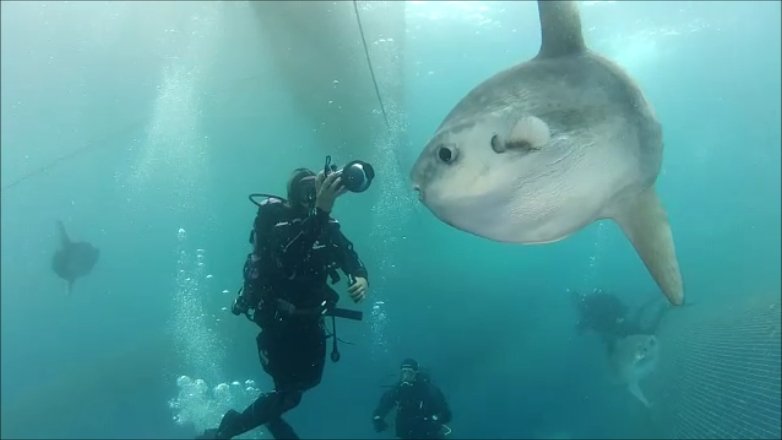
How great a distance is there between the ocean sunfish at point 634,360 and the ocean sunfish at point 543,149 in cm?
1634

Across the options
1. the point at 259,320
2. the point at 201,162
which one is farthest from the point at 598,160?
the point at 201,162

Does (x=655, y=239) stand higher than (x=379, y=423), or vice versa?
(x=379, y=423)

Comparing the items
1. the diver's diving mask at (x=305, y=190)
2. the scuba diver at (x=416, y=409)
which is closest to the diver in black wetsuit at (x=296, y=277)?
the diver's diving mask at (x=305, y=190)

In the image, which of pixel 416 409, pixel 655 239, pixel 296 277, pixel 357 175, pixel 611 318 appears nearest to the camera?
pixel 655 239

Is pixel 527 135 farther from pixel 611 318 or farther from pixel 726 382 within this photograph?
pixel 611 318

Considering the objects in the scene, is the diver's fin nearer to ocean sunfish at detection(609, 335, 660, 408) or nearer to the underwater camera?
ocean sunfish at detection(609, 335, 660, 408)

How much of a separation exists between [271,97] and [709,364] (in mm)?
20641

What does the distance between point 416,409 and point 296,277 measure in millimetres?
6539

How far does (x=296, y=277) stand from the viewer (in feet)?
14.2

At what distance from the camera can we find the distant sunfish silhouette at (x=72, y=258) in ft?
64.0

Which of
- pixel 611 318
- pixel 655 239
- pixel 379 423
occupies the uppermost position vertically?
pixel 611 318

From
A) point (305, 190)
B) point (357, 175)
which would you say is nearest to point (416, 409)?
point (305, 190)

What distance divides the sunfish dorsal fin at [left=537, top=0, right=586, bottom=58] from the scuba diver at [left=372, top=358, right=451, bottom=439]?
29.3ft

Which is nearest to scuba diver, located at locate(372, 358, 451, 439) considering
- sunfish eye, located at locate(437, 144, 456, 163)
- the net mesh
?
the net mesh
